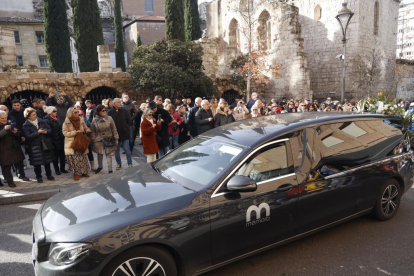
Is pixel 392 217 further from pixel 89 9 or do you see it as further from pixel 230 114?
pixel 89 9

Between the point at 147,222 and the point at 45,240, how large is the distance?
3.05 feet

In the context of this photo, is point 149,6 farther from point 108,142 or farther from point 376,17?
point 108,142

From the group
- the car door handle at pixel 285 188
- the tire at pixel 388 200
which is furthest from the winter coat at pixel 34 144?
the tire at pixel 388 200

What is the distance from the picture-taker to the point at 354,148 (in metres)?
3.94

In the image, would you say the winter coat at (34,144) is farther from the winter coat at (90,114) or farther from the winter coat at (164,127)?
the winter coat at (90,114)

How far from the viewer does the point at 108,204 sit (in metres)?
2.87

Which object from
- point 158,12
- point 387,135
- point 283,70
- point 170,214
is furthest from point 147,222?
point 158,12

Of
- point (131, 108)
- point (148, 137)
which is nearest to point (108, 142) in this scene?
point (148, 137)

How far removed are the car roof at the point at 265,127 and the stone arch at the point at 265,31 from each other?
19136 mm

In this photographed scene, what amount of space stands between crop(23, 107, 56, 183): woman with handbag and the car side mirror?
5.35 meters

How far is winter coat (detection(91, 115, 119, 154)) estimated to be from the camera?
7262 millimetres

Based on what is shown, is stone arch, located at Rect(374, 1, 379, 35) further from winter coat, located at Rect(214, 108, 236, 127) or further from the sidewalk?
the sidewalk

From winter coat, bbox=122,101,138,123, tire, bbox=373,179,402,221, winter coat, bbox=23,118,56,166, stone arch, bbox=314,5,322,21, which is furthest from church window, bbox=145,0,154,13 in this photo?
tire, bbox=373,179,402,221

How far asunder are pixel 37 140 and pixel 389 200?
697 centimetres
